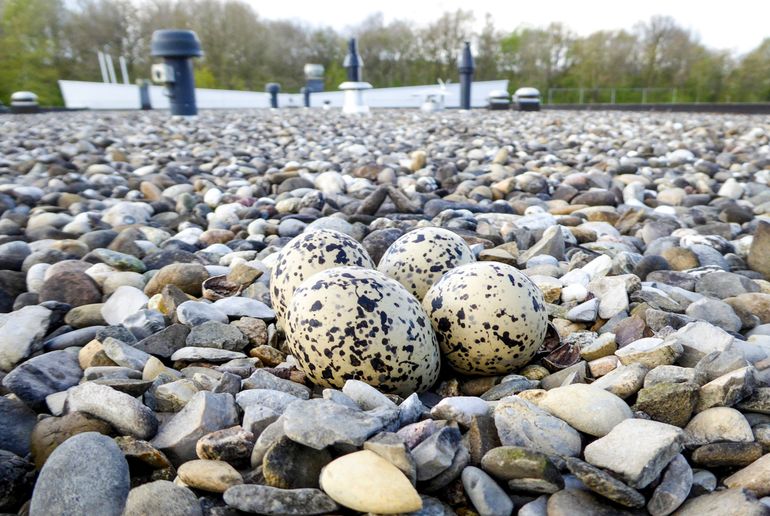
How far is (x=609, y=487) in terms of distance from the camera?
120cm

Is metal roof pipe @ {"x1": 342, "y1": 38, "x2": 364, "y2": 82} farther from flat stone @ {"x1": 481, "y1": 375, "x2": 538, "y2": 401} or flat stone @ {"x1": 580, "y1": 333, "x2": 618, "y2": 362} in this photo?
flat stone @ {"x1": 481, "y1": 375, "x2": 538, "y2": 401}

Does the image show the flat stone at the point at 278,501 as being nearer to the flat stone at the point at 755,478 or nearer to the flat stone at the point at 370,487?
the flat stone at the point at 370,487

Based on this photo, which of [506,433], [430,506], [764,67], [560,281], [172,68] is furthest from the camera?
[764,67]

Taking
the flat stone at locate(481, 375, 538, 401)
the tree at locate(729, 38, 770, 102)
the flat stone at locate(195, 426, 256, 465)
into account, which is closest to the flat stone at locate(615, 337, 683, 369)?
the flat stone at locate(481, 375, 538, 401)

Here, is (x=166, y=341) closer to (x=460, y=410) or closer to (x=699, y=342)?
(x=460, y=410)

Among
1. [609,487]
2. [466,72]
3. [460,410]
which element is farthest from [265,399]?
[466,72]

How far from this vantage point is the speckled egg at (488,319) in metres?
1.83

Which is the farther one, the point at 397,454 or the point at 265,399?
the point at 265,399

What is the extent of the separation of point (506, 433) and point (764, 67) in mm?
32255

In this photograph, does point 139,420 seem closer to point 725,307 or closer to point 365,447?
point 365,447

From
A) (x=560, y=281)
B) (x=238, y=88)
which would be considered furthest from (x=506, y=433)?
(x=238, y=88)

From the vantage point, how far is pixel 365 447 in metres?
1.29

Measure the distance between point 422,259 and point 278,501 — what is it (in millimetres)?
1186

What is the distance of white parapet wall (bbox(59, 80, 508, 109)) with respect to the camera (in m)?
21.6
